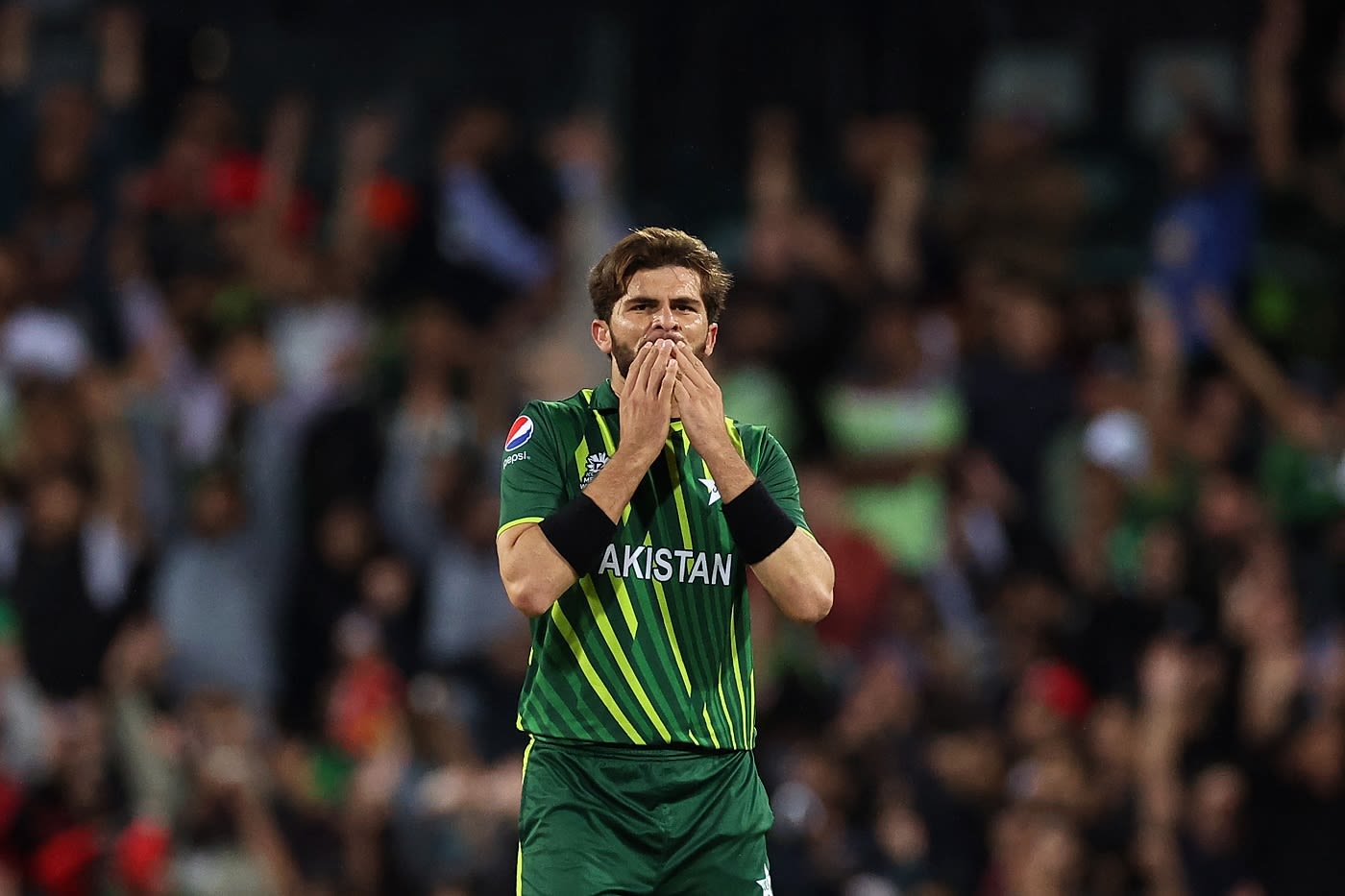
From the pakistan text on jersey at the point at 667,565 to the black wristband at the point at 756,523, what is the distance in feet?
0.39

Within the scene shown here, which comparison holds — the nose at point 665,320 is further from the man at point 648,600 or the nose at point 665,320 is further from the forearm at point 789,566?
the forearm at point 789,566

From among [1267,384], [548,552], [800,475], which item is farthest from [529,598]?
[1267,384]

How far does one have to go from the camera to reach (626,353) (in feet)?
16.9

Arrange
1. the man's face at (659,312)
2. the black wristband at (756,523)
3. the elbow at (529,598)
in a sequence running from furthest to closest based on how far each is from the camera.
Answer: the man's face at (659,312)
the black wristband at (756,523)
the elbow at (529,598)

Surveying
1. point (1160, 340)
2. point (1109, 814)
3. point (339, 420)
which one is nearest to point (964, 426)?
point (1160, 340)

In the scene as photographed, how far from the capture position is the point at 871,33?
44.7 ft

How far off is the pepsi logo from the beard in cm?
28

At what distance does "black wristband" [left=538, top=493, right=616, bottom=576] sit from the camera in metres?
4.94

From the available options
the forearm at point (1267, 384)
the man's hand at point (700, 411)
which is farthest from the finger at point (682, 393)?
the forearm at point (1267, 384)

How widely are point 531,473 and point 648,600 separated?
0.44 metres

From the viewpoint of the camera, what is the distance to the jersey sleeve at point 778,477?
5324 millimetres

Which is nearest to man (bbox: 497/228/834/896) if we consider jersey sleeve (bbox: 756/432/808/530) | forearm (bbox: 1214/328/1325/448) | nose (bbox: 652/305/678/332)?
nose (bbox: 652/305/678/332)

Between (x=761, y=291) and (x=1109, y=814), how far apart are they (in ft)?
12.7

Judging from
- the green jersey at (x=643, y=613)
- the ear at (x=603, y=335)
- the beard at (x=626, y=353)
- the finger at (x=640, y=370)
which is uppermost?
the ear at (x=603, y=335)
